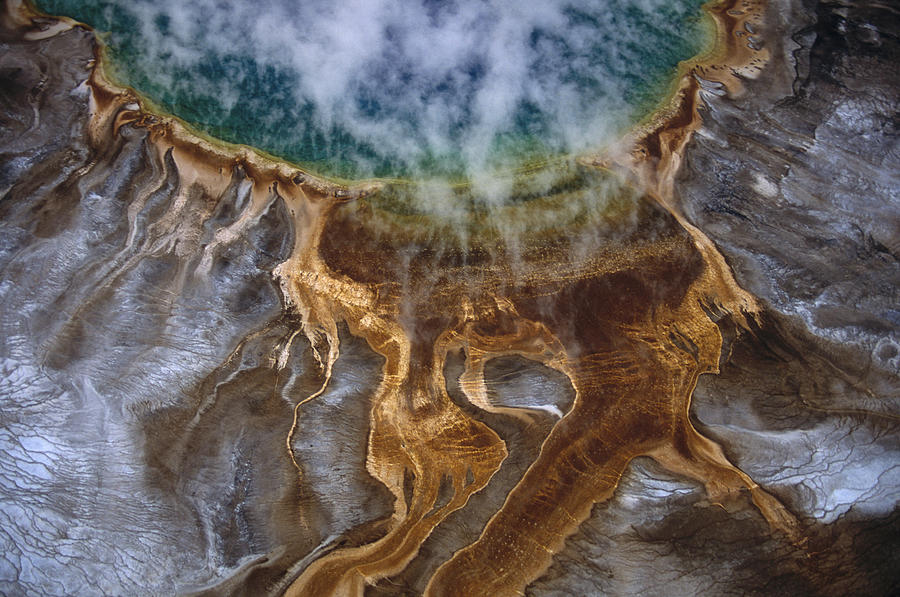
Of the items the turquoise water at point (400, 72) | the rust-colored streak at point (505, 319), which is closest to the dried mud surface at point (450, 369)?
the rust-colored streak at point (505, 319)

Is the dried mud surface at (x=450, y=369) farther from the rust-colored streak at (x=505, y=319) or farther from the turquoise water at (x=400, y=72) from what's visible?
the turquoise water at (x=400, y=72)

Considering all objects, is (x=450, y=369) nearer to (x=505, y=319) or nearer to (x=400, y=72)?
(x=505, y=319)

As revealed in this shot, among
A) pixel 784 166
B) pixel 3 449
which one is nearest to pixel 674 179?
pixel 784 166

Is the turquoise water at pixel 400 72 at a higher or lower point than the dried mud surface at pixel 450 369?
higher

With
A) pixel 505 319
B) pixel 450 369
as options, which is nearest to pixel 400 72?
pixel 505 319

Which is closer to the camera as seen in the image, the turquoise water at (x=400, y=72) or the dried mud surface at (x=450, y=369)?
the dried mud surface at (x=450, y=369)
